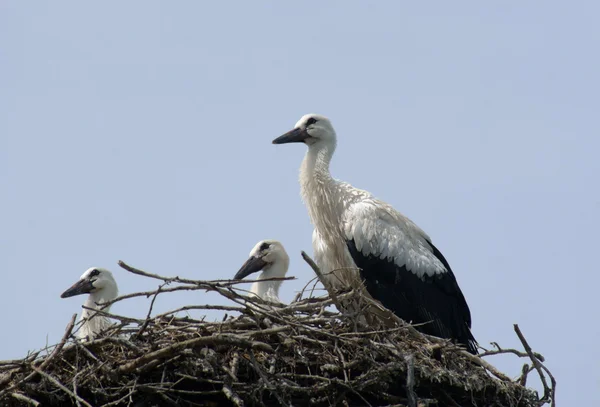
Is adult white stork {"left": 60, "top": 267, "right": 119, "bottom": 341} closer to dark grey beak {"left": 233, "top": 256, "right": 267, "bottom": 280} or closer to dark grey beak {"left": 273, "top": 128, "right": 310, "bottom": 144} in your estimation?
dark grey beak {"left": 233, "top": 256, "right": 267, "bottom": 280}

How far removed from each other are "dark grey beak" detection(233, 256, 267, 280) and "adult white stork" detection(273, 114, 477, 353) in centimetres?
58

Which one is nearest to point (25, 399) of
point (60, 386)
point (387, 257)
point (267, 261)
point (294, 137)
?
point (60, 386)

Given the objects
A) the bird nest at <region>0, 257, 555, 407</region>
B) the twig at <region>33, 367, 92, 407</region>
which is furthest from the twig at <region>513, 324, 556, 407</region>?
the twig at <region>33, 367, 92, 407</region>

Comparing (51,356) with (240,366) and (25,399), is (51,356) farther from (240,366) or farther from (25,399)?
(240,366)

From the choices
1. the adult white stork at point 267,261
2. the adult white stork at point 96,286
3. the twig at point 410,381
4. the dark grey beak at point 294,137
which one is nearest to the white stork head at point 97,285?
the adult white stork at point 96,286

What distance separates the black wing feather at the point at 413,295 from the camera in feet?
29.1

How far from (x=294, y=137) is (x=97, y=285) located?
194 cm

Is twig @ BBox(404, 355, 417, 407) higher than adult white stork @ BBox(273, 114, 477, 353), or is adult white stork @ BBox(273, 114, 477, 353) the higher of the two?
adult white stork @ BBox(273, 114, 477, 353)

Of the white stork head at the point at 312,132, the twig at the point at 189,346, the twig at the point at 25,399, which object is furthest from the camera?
the white stork head at the point at 312,132

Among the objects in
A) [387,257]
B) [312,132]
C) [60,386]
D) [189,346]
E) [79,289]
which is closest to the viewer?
[60,386]

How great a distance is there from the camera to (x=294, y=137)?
959 centimetres

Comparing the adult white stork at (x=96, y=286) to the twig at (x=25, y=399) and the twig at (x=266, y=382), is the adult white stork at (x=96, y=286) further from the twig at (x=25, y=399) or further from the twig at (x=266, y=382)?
the twig at (x=266, y=382)

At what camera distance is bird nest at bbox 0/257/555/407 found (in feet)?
21.6

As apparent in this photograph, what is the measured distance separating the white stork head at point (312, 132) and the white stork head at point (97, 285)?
66.6 inches
